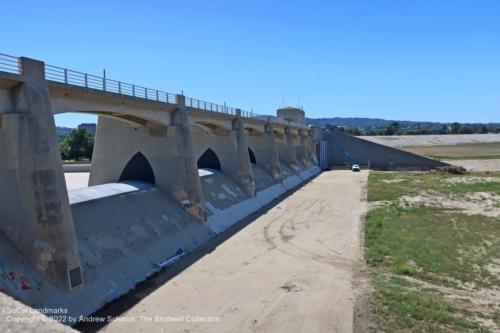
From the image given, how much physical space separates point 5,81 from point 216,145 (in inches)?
1215

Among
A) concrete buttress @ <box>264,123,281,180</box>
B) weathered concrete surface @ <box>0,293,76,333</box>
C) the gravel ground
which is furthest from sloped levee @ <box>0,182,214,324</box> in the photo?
the gravel ground

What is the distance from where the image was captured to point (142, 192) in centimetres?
3098

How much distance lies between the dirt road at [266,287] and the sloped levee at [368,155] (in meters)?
61.3

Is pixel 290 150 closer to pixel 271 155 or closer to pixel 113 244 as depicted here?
pixel 271 155

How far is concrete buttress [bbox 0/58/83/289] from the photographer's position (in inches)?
701

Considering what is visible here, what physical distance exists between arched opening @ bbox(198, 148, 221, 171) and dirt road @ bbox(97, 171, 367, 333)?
14.1 m

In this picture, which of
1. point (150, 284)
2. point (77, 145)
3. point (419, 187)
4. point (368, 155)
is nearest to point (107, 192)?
point (150, 284)

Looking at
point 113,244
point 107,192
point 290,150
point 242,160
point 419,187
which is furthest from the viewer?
point 290,150

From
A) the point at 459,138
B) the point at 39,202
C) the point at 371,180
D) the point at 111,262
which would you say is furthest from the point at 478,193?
the point at 459,138

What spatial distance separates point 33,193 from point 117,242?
21.7ft

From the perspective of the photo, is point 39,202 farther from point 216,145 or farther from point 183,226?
point 216,145

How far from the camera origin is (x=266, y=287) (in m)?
20.6

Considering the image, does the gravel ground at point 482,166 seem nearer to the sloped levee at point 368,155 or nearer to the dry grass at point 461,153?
the sloped levee at point 368,155

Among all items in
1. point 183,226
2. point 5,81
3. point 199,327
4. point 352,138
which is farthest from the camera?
point 352,138
